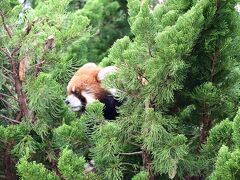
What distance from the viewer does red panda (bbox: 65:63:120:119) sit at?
10.1 ft

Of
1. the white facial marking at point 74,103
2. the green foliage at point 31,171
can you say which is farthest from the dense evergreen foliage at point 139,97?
the white facial marking at point 74,103

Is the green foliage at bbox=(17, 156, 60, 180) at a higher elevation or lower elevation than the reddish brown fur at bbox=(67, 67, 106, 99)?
higher

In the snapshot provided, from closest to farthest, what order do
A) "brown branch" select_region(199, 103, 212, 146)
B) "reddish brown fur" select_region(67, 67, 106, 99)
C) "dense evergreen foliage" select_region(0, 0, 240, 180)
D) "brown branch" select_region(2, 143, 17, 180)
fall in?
"dense evergreen foliage" select_region(0, 0, 240, 180) < "brown branch" select_region(199, 103, 212, 146) < "brown branch" select_region(2, 143, 17, 180) < "reddish brown fur" select_region(67, 67, 106, 99)

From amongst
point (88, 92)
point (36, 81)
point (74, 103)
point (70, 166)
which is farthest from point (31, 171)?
point (88, 92)

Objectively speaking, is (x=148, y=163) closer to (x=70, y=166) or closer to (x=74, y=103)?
(x=70, y=166)

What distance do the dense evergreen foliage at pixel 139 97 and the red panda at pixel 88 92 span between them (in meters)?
0.56

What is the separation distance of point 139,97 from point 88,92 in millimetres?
1033

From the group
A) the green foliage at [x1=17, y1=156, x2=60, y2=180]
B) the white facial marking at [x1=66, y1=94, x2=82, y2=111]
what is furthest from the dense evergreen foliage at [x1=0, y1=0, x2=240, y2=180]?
the white facial marking at [x1=66, y1=94, x2=82, y2=111]

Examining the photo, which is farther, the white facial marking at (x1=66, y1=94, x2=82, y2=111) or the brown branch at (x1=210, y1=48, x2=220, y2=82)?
the white facial marking at (x1=66, y1=94, x2=82, y2=111)

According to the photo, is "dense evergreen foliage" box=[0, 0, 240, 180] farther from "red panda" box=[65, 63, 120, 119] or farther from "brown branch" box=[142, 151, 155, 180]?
"red panda" box=[65, 63, 120, 119]

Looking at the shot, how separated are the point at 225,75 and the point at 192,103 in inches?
8.2

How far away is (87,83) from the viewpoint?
127 inches

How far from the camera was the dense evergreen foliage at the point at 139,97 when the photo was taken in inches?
80.0

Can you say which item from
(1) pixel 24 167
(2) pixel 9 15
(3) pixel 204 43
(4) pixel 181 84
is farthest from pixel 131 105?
(2) pixel 9 15
